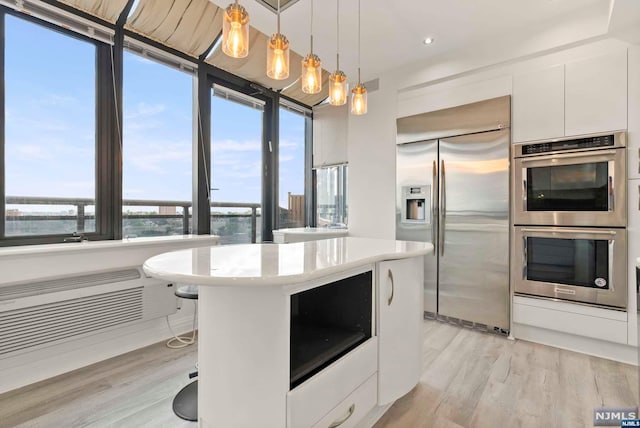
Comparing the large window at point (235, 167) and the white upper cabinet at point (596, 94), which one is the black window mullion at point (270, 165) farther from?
the white upper cabinet at point (596, 94)

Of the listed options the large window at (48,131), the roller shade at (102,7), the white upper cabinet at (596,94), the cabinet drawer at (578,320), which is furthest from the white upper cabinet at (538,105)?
the large window at (48,131)

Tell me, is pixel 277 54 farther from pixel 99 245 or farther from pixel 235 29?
pixel 99 245

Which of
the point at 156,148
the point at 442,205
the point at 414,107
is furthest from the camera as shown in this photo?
the point at 414,107

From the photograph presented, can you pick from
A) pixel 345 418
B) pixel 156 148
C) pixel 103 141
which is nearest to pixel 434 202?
pixel 345 418

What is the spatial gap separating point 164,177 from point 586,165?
3.60m

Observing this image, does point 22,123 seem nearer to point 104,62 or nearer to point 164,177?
point 104,62

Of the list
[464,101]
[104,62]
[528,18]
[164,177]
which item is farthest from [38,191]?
[528,18]

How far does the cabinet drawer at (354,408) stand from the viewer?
1.27 meters

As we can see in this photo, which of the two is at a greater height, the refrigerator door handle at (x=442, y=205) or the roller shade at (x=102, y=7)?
the roller shade at (x=102, y=7)

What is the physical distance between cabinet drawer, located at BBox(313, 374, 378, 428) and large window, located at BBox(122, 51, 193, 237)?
2324 mm

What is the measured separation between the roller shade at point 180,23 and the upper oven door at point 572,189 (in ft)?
9.92

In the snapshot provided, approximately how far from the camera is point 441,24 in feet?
8.59

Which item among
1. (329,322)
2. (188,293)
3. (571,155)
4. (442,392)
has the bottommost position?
(442,392)

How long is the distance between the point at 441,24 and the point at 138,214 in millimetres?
3133
